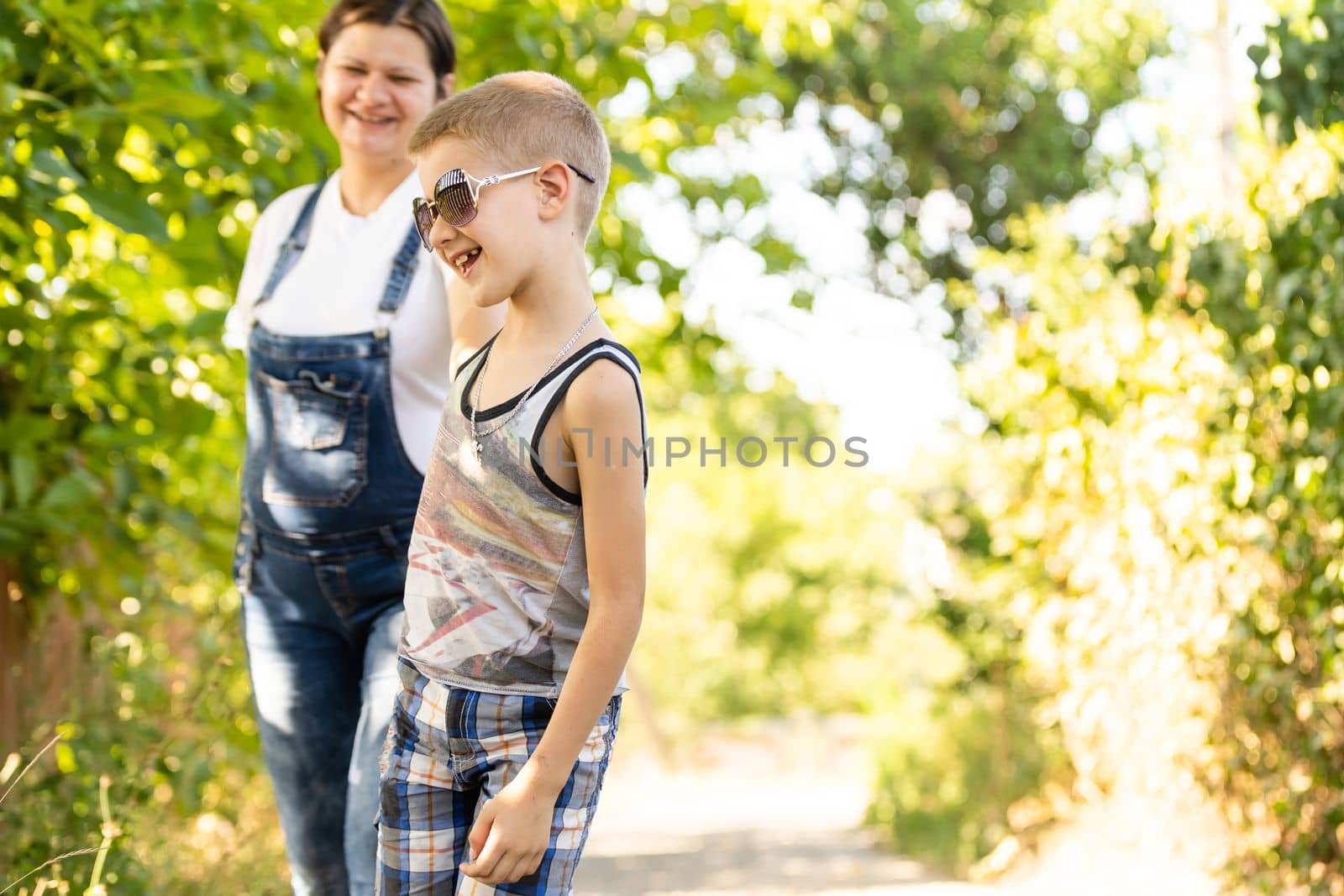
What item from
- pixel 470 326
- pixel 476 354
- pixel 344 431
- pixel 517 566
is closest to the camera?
pixel 517 566

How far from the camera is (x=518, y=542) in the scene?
5.44 ft

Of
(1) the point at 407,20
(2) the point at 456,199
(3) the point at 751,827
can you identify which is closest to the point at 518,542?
(2) the point at 456,199

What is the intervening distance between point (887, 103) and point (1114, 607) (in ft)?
23.5

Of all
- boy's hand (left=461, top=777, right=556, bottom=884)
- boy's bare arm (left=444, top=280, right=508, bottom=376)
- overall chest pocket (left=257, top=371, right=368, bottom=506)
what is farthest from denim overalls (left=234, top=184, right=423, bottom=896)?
boy's hand (left=461, top=777, right=556, bottom=884)

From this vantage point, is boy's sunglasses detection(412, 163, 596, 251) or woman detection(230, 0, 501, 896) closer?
boy's sunglasses detection(412, 163, 596, 251)

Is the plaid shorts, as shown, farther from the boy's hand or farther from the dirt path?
the dirt path

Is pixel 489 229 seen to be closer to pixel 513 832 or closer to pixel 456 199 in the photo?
pixel 456 199

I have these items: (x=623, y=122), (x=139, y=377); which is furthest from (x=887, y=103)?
(x=139, y=377)

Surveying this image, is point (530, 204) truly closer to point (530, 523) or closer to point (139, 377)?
point (530, 523)

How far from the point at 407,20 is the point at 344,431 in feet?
2.36

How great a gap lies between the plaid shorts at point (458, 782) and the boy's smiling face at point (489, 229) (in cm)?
49

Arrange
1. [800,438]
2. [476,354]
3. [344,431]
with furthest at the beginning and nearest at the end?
[800,438] → [344,431] → [476,354]

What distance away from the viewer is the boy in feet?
Result: 5.18

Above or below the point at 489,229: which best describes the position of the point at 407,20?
A: above
